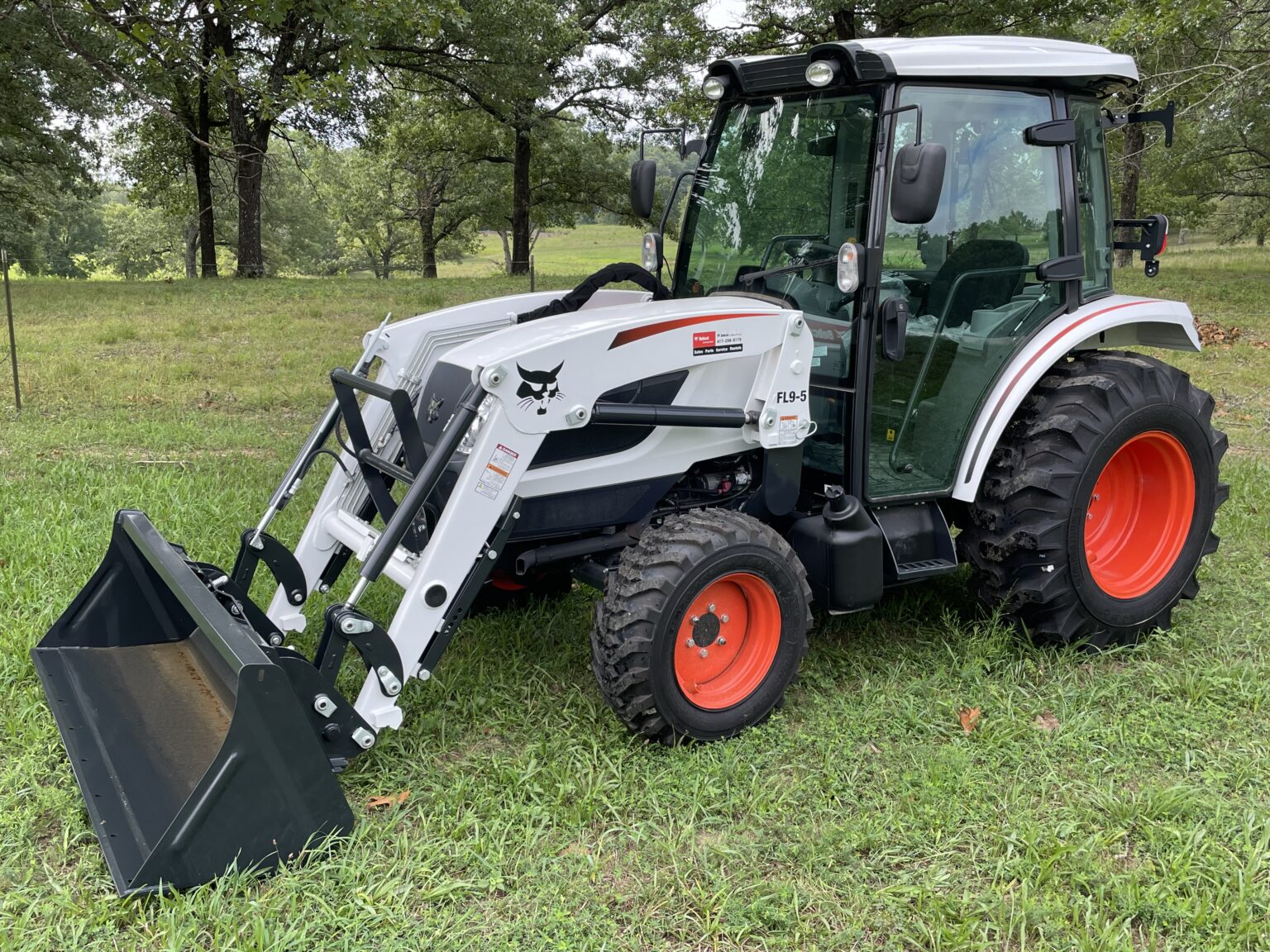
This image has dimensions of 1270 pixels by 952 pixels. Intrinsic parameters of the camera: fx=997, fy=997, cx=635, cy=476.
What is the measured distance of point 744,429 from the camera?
366 cm

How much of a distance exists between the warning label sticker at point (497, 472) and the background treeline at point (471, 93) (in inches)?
80.6

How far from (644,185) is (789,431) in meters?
1.32

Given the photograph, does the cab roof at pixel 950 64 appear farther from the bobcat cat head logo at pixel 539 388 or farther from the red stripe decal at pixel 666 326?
the bobcat cat head logo at pixel 539 388

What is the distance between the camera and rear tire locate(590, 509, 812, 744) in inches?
128

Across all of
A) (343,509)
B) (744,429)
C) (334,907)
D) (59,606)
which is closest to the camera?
(334,907)

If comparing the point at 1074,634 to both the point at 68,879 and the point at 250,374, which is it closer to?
the point at 68,879

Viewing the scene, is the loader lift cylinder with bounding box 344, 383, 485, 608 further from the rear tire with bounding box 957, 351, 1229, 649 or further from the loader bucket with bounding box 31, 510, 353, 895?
the rear tire with bounding box 957, 351, 1229, 649

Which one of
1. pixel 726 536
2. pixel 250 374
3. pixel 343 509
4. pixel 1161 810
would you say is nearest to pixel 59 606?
pixel 343 509

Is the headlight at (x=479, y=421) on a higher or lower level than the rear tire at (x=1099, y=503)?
higher

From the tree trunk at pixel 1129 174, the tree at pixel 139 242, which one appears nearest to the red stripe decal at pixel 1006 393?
the tree trunk at pixel 1129 174

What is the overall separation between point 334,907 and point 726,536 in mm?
1621

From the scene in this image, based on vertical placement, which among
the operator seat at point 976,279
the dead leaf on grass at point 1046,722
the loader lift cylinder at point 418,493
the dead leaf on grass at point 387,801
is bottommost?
the dead leaf on grass at point 1046,722

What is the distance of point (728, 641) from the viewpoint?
359cm

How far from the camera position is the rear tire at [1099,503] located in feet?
12.7
